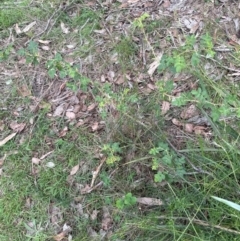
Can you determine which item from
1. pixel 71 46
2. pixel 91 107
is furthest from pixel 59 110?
pixel 71 46

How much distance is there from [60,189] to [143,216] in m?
0.53

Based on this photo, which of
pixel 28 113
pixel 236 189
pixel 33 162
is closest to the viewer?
pixel 236 189

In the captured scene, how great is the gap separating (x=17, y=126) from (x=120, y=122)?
707 mm

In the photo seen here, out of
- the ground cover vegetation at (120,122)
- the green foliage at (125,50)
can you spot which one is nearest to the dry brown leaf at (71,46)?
the ground cover vegetation at (120,122)

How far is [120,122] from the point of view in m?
2.53

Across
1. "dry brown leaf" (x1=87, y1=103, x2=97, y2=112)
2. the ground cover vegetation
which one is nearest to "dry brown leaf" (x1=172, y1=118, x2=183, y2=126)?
the ground cover vegetation

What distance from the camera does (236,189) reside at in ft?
6.74

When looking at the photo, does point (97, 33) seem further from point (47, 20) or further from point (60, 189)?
point (60, 189)

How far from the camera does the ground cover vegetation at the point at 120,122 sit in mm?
2113

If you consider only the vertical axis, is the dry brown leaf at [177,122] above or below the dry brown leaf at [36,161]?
above

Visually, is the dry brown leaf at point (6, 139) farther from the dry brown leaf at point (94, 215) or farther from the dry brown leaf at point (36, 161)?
the dry brown leaf at point (94, 215)

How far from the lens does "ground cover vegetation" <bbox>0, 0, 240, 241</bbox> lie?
211 cm

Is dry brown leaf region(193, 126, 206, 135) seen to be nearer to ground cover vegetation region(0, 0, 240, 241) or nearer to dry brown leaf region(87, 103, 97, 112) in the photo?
ground cover vegetation region(0, 0, 240, 241)

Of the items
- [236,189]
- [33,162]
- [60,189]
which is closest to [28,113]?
[33,162]
